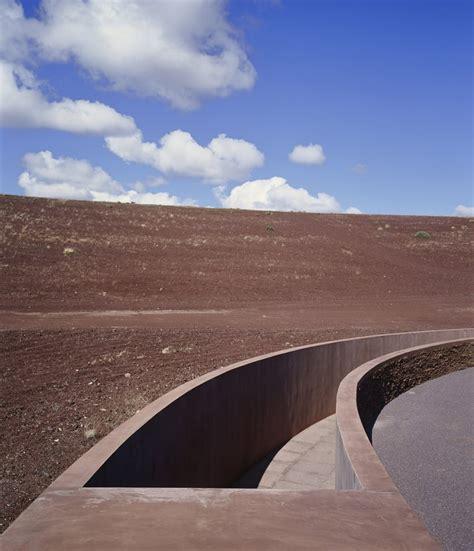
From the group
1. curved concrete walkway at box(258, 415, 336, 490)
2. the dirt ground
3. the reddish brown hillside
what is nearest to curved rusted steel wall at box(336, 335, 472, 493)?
curved concrete walkway at box(258, 415, 336, 490)

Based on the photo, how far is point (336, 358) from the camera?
9820mm

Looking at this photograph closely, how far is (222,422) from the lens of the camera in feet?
20.7

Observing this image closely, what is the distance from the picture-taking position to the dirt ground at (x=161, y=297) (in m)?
8.81

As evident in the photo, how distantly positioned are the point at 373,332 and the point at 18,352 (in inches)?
407

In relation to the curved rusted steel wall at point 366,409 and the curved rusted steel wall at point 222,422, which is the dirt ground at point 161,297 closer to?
the curved rusted steel wall at point 222,422

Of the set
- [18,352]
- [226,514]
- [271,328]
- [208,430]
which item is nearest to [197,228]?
[271,328]

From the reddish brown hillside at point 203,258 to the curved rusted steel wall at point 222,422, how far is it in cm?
1258

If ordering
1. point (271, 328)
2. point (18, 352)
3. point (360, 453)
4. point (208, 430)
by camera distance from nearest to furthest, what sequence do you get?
point (360, 453) → point (208, 430) → point (18, 352) → point (271, 328)

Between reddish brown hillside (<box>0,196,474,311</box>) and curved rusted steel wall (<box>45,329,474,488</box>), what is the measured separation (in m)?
12.6

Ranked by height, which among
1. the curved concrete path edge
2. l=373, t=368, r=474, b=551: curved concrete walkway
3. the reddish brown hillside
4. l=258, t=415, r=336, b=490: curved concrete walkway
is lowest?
l=258, t=415, r=336, b=490: curved concrete walkway

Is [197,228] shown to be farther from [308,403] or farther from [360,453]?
[360,453]

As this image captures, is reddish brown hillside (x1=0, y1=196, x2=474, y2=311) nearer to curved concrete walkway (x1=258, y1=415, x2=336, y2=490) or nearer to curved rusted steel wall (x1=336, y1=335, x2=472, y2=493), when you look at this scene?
curved rusted steel wall (x1=336, y1=335, x2=472, y2=493)

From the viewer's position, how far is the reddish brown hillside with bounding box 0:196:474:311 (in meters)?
23.4

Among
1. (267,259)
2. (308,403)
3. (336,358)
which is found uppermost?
(267,259)
